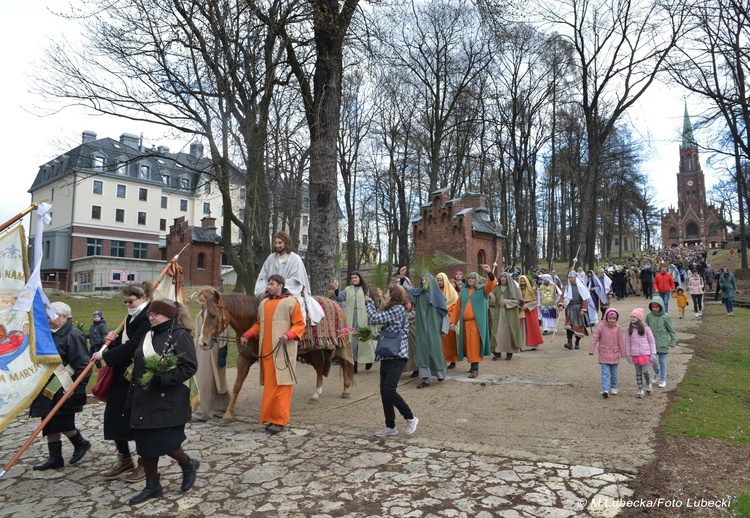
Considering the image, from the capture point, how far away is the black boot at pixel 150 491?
416cm

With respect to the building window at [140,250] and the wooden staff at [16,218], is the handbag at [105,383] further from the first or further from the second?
the building window at [140,250]

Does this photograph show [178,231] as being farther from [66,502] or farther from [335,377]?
[66,502]

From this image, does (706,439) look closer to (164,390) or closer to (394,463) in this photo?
(394,463)

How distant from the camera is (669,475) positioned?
4422 millimetres

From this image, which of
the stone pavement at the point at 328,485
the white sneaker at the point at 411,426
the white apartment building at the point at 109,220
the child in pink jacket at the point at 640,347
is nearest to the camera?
the stone pavement at the point at 328,485

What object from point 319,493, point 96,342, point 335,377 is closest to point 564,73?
point 335,377

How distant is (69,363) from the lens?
16.9 ft

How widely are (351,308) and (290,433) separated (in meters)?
4.72

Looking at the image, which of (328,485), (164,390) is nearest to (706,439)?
(328,485)

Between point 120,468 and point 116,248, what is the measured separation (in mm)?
52370

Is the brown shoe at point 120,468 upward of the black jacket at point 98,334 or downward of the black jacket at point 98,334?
downward

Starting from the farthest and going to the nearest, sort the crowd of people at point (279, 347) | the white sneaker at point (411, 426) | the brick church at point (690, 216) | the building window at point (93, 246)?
the brick church at point (690, 216)
the building window at point (93, 246)
the white sneaker at point (411, 426)
the crowd of people at point (279, 347)

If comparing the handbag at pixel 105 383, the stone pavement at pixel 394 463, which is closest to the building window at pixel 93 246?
the stone pavement at pixel 394 463

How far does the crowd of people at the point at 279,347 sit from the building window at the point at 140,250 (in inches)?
1805
